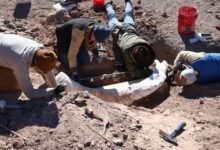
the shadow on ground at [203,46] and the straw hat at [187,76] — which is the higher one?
the shadow on ground at [203,46]

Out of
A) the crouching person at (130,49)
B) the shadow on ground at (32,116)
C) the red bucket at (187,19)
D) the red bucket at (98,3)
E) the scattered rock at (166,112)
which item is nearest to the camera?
the shadow on ground at (32,116)

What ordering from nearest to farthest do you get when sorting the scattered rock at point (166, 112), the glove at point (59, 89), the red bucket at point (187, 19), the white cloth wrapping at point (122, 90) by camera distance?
the glove at point (59, 89) → the scattered rock at point (166, 112) → the white cloth wrapping at point (122, 90) → the red bucket at point (187, 19)

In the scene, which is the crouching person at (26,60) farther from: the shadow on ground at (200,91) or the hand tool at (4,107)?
the shadow on ground at (200,91)

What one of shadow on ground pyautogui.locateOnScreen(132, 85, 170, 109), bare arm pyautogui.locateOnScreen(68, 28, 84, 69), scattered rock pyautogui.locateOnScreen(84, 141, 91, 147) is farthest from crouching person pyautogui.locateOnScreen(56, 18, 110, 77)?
scattered rock pyautogui.locateOnScreen(84, 141, 91, 147)

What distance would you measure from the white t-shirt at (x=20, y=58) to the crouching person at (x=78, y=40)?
1.11 metres

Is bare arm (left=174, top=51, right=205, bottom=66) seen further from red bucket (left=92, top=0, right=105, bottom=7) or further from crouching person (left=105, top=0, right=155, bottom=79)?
red bucket (left=92, top=0, right=105, bottom=7)

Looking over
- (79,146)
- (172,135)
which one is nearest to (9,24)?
(79,146)

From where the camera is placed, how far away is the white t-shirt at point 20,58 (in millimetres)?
4898

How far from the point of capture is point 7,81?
549 centimetres

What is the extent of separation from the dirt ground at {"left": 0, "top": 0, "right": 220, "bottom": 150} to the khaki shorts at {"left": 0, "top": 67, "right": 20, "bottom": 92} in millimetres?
94

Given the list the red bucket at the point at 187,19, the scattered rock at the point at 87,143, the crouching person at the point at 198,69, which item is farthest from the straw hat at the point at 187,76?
the scattered rock at the point at 87,143

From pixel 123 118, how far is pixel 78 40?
1.50 metres

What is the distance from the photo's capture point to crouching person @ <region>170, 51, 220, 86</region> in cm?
602

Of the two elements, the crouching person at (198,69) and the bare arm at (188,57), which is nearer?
the crouching person at (198,69)
